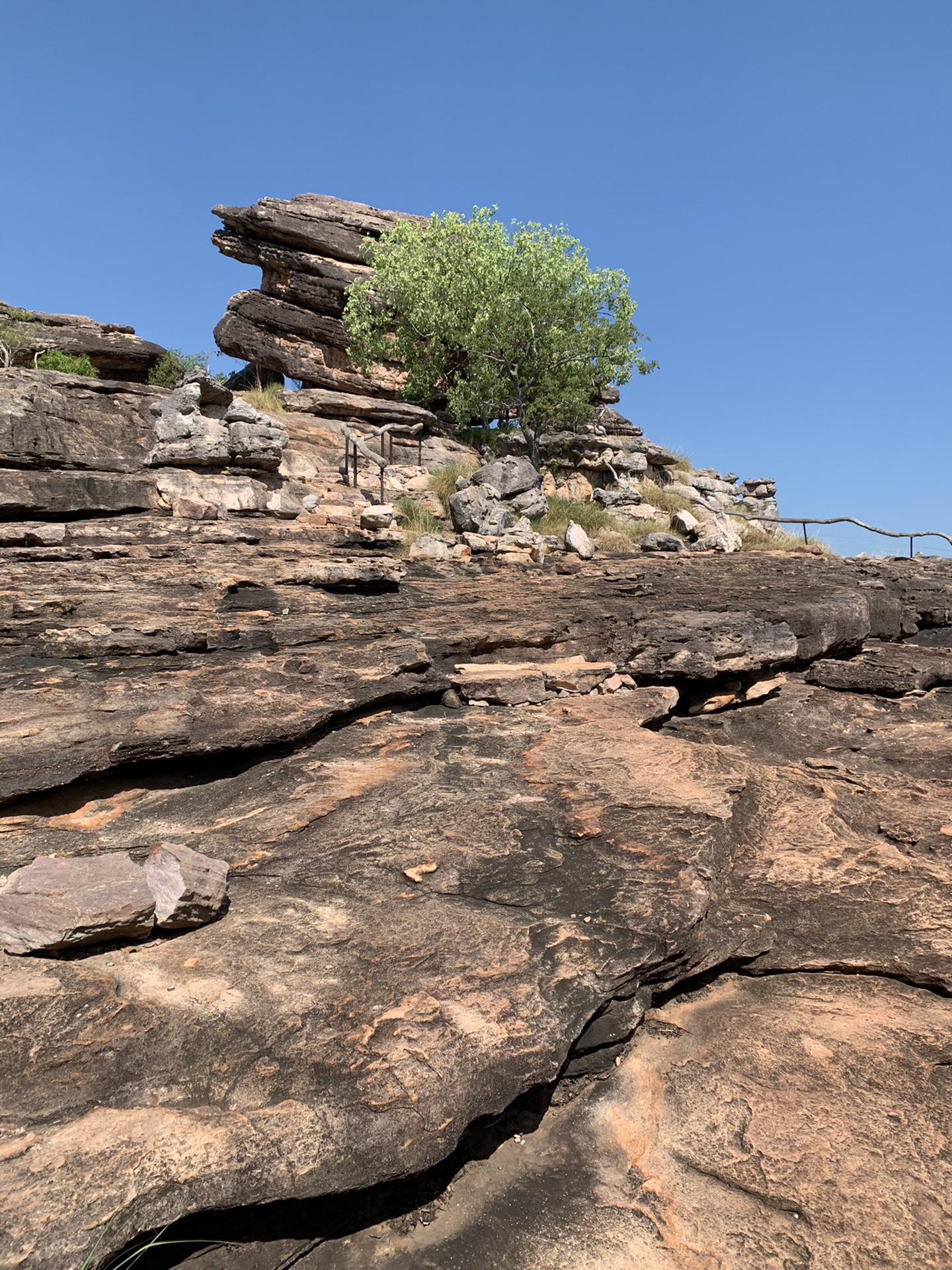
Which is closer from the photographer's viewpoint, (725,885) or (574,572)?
(725,885)

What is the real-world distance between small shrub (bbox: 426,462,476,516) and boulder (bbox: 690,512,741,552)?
4.88 metres

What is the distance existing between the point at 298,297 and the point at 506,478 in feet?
55.9

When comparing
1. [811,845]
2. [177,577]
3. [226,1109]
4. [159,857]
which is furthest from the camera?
[177,577]

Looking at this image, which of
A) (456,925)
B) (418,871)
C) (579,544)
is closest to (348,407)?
(579,544)

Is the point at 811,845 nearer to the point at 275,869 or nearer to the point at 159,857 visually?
the point at 275,869

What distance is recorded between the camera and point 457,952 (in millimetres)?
3795

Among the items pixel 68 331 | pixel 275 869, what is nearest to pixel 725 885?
pixel 275 869

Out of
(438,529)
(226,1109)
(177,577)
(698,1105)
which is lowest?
(698,1105)

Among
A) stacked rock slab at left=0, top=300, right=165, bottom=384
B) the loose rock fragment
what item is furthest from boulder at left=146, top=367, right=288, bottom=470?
stacked rock slab at left=0, top=300, right=165, bottom=384

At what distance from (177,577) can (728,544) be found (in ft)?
37.0

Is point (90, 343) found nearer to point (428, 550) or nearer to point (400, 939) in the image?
point (428, 550)

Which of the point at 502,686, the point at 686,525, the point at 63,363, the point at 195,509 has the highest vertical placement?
the point at 63,363

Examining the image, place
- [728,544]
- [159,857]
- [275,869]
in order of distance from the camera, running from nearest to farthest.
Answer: [159,857] < [275,869] < [728,544]

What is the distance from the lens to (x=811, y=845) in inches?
203
